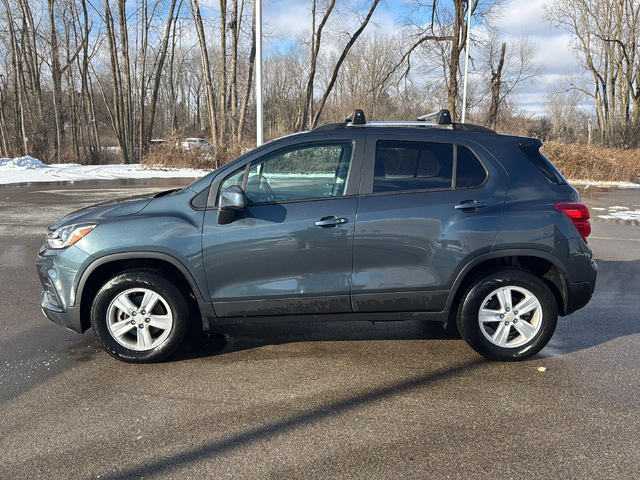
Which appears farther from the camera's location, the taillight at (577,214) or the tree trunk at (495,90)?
the tree trunk at (495,90)

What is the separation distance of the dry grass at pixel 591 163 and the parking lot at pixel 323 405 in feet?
64.6

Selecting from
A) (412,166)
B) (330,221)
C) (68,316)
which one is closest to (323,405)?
(330,221)

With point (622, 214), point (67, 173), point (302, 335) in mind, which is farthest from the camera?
point (67, 173)

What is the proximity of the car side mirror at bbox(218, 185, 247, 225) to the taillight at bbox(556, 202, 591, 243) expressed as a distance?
2474 mm

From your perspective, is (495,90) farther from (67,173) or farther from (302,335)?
(302,335)

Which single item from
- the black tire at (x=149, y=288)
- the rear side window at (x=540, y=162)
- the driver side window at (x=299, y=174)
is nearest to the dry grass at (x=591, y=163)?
the rear side window at (x=540, y=162)

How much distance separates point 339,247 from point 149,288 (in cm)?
151

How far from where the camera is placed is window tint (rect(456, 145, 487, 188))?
416 centimetres

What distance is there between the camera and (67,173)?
81.3ft

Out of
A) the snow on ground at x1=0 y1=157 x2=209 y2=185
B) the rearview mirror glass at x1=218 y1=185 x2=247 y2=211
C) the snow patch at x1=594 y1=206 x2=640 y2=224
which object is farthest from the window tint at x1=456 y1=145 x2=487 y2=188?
the snow on ground at x1=0 y1=157 x2=209 y2=185

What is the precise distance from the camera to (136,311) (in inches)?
161

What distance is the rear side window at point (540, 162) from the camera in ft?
14.1

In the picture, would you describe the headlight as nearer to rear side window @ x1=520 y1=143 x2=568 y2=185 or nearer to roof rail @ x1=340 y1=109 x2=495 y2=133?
roof rail @ x1=340 y1=109 x2=495 y2=133

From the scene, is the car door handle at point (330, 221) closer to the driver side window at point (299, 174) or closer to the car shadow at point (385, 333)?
the driver side window at point (299, 174)
